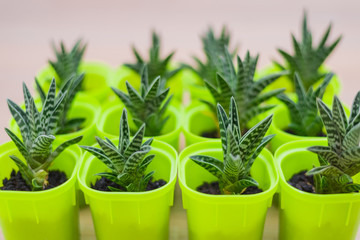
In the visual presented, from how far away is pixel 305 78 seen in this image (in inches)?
71.0

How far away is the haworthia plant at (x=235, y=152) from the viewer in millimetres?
1214

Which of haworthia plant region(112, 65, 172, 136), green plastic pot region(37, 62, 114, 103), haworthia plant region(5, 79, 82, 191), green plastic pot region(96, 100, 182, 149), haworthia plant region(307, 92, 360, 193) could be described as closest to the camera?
haworthia plant region(307, 92, 360, 193)

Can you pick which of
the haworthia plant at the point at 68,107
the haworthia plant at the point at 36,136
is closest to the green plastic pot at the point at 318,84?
the haworthia plant at the point at 68,107

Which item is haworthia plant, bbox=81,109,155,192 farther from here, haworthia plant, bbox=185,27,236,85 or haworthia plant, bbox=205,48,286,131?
haworthia plant, bbox=185,27,236,85

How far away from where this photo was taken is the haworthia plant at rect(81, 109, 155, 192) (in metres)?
1.23

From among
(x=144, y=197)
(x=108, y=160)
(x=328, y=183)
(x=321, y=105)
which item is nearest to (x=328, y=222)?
(x=328, y=183)

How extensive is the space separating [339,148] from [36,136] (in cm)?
89

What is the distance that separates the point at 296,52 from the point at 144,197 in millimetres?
928

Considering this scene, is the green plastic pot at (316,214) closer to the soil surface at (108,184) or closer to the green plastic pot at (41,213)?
the soil surface at (108,184)

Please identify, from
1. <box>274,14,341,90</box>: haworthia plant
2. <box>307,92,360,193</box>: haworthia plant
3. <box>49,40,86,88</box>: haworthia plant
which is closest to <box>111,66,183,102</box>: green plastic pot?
<box>49,40,86,88</box>: haworthia plant

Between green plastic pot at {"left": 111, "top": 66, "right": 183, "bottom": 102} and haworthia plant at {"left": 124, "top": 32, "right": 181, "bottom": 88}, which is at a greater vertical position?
haworthia plant at {"left": 124, "top": 32, "right": 181, "bottom": 88}

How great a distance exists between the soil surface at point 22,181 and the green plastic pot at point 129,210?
0.13 m

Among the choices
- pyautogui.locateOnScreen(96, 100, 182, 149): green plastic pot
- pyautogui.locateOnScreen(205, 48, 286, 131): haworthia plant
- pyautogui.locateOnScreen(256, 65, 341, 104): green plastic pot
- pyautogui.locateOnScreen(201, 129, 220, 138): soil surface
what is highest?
pyautogui.locateOnScreen(205, 48, 286, 131): haworthia plant

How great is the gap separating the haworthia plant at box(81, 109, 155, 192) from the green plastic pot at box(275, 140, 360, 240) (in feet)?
1.37
